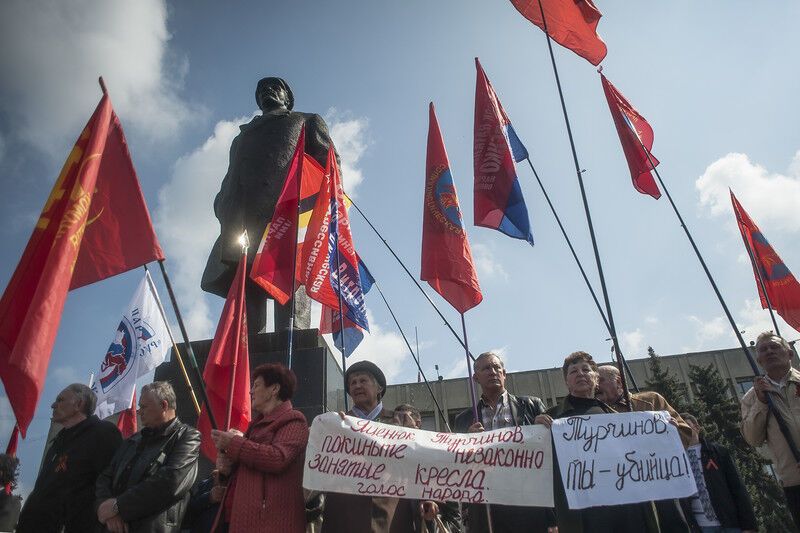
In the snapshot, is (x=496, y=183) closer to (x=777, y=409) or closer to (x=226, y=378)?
(x=777, y=409)

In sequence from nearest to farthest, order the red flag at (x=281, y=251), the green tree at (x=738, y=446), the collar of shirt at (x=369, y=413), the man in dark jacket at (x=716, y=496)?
the collar of shirt at (x=369, y=413)
the man in dark jacket at (x=716, y=496)
the red flag at (x=281, y=251)
the green tree at (x=738, y=446)

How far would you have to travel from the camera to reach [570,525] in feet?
10.3

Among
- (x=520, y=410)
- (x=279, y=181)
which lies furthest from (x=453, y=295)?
(x=279, y=181)

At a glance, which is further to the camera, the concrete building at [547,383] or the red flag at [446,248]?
the concrete building at [547,383]

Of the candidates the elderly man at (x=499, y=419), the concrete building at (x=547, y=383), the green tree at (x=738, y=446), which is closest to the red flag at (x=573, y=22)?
the elderly man at (x=499, y=419)

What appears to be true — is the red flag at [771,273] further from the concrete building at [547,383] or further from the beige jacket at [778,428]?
the concrete building at [547,383]

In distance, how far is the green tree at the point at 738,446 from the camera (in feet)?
72.8

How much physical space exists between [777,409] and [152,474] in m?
4.57

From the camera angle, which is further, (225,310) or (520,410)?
(225,310)

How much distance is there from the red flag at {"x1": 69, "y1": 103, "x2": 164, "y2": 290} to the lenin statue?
12.5ft

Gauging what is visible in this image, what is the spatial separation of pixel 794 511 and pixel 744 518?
1.31 ft

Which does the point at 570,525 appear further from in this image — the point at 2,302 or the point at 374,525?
the point at 2,302

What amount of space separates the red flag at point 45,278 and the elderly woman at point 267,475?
1.08m

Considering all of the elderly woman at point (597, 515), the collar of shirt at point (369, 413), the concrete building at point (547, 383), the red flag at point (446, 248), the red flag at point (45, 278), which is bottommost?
the elderly woman at point (597, 515)
